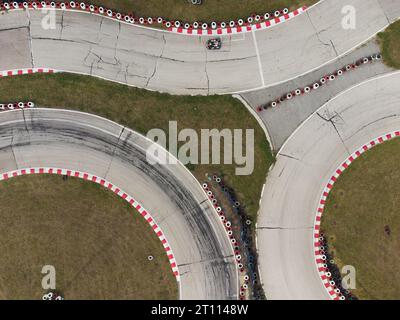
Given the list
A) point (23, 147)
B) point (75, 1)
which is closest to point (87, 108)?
point (23, 147)

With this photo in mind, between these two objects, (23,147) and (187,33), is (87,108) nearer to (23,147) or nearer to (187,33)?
(23,147)

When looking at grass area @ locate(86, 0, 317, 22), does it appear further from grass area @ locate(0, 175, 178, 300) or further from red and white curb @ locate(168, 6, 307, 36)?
grass area @ locate(0, 175, 178, 300)

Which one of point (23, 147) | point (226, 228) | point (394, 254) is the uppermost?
point (23, 147)

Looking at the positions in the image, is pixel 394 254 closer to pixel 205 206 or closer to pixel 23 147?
pixel 205 206

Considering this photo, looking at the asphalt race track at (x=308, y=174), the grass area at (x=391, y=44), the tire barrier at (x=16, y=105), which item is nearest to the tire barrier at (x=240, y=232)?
the asphalt race track at (x=308, y=174)

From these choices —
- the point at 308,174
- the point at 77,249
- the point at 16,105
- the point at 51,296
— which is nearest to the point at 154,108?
the point at 16,105

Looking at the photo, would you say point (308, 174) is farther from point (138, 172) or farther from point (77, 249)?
point (77, 249)

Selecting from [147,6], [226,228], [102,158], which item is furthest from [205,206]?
[147,6]

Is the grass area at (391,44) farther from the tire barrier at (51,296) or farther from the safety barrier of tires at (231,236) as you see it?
the tire barrier at (51,296)
